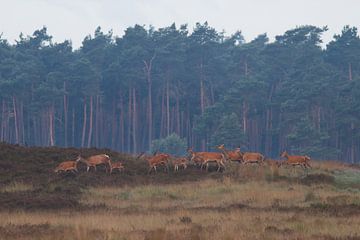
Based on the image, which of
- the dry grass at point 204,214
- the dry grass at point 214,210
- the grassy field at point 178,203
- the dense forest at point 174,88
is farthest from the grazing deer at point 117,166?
the dense forest at point 174,88

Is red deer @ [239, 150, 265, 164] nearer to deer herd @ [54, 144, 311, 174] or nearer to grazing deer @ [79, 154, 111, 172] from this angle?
deer herd @ [54, 144, 311, 174]

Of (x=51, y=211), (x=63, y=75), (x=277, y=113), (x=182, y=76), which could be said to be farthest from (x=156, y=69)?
(x=51, y=211)

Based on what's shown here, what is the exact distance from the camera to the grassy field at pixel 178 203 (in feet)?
43.9

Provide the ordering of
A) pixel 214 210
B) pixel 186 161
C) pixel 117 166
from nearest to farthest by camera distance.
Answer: pixel 214 210, pixel 117 166, pixel 186 161

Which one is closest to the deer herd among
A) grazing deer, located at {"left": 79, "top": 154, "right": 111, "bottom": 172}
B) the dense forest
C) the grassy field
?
grazing deer, located at {"left": 79, "top": 154, "right": 111, "bottom": 172}

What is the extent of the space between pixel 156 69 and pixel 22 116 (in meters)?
19.3

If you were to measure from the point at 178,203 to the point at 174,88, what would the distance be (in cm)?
6145

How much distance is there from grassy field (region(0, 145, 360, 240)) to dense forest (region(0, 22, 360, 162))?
42.4 m

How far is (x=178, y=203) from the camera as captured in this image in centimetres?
1955

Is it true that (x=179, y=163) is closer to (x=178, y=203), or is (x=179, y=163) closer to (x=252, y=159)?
(x=252, y=159)

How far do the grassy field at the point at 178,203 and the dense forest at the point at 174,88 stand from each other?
42.4 meters

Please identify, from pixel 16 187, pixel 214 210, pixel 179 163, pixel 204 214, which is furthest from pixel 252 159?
pixel 204 214

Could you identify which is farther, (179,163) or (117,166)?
(179,163)

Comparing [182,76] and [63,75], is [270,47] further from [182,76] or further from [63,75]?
[63,75]
